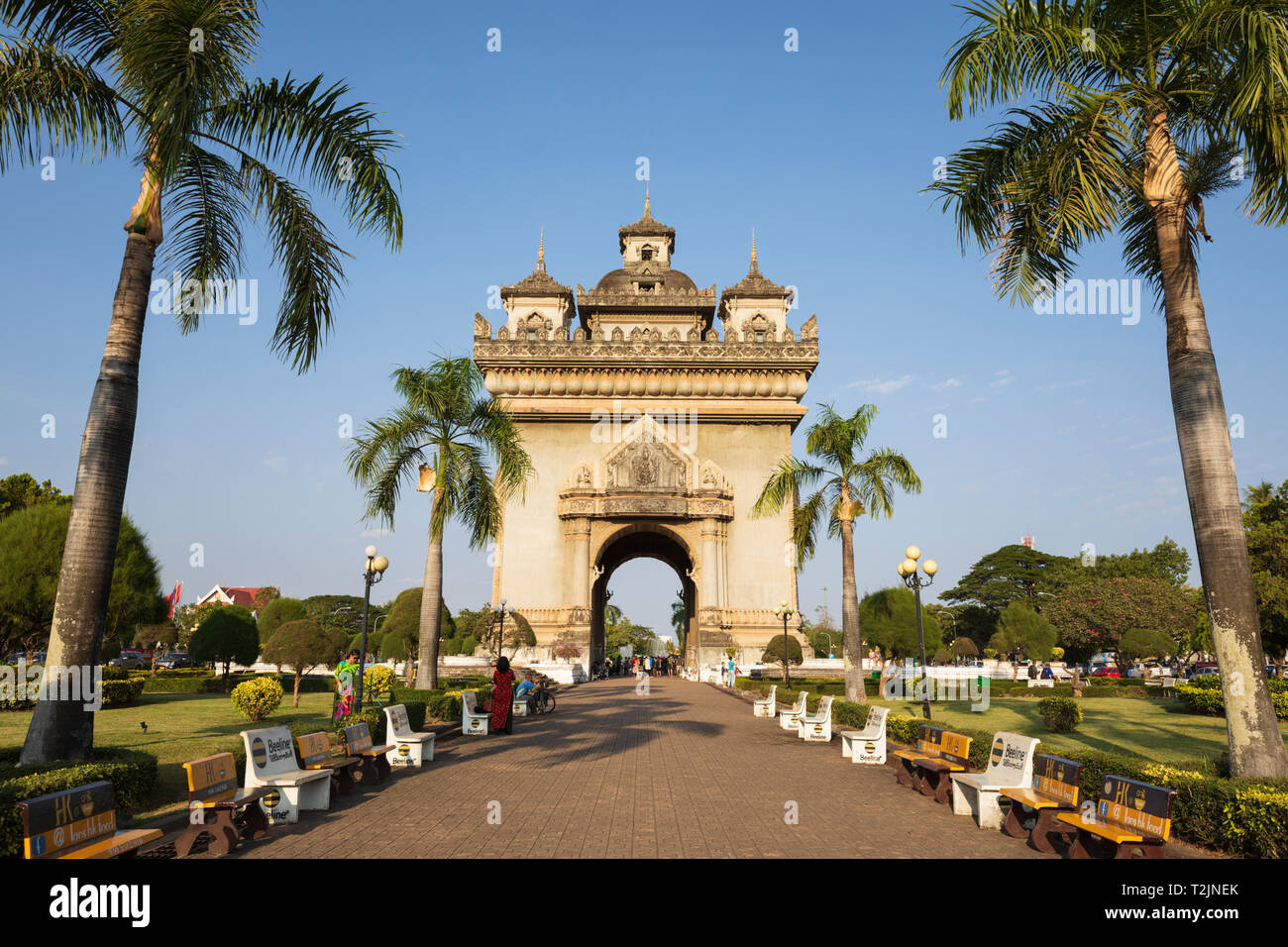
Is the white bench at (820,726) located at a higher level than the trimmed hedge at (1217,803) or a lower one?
lower

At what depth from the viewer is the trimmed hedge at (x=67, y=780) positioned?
20.8ft

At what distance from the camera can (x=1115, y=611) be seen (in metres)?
49.2

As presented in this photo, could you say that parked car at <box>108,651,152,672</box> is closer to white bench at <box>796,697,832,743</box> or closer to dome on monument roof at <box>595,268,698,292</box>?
dome on monument roof at <box>595,268,698,292</box>

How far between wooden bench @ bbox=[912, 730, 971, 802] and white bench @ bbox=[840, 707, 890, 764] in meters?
2.35

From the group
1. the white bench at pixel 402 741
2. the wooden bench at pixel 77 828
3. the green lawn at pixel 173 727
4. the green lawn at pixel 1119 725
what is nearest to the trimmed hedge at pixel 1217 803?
the green lawn at pixel 1119 725

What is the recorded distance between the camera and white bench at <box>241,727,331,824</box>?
8250mm

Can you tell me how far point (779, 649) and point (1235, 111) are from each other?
1294 inches

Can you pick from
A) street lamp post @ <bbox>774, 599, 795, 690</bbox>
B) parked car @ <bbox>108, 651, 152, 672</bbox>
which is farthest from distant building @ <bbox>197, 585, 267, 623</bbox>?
street lamp post @ <bbox>774, 599, 795, 690</bbox>

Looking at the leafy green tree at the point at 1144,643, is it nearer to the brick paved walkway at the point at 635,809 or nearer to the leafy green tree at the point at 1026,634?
the leafy green tree at the point at 1026,634

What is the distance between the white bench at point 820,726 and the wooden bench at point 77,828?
12613mm

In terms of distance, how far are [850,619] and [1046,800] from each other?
14104 millimetres

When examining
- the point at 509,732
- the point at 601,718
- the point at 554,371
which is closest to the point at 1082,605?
the point at 554,371

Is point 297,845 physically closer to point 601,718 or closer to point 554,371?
point 601,718

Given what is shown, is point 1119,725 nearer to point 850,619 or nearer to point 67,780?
point 850,619
